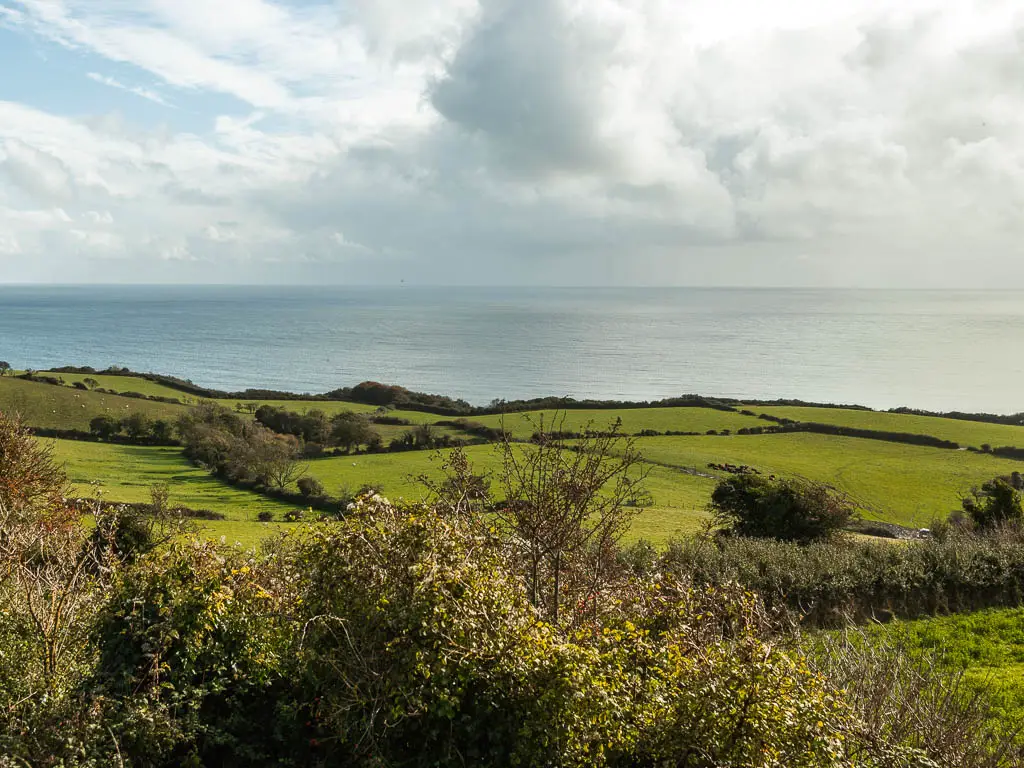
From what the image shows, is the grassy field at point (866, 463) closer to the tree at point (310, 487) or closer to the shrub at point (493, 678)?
the tree at point (310, 487)

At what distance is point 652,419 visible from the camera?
5906 cm

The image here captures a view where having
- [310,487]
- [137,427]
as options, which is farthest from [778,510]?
[137,427]

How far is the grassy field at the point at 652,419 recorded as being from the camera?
5522cm

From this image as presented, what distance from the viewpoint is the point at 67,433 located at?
161 feet

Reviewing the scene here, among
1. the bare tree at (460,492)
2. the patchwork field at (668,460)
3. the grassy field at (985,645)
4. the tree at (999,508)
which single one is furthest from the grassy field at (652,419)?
the bare tree at (460,492)

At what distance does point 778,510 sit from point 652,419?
34.6 m

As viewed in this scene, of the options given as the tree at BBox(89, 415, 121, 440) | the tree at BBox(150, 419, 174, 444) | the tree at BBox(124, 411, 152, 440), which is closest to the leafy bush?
the tree at BBox(150, 419, 174, 444)

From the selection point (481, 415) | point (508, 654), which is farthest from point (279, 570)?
point (481, 415)

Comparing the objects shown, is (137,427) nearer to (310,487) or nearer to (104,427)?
(104,427)

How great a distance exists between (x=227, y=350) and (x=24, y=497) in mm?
127405

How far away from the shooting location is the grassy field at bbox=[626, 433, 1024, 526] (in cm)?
3966

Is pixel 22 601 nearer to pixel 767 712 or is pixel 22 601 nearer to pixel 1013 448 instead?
pixel 767 712

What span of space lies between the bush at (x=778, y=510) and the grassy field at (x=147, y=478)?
776 inches

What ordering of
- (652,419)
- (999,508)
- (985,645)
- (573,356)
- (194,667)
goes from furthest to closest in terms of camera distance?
(573,356) < (652,419) < (999,508) < (985,645) < (194,667)
